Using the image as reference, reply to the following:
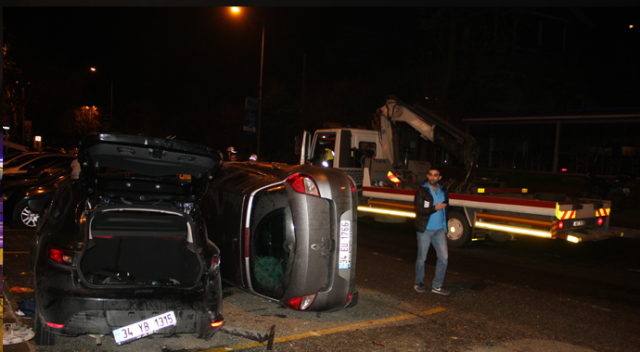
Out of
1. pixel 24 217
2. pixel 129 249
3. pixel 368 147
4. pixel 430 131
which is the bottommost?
pixel 24 217

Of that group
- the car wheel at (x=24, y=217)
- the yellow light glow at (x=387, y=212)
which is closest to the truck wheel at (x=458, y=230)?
the yellow light glow at (x=387, y=212)

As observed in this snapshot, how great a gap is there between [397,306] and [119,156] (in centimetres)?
374

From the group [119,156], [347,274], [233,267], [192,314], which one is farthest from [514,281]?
[119,156]

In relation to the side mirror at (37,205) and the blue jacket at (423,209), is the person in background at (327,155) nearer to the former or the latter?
the blue jacket at (423,209)

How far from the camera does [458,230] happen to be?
9.84 metres

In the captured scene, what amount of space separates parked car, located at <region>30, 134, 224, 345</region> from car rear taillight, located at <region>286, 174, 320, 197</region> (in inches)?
34.7

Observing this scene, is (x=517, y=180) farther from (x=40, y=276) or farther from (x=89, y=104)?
(x=89, y=104)

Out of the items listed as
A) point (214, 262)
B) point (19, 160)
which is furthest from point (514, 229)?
point (19, 160)

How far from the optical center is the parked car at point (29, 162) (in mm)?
12622

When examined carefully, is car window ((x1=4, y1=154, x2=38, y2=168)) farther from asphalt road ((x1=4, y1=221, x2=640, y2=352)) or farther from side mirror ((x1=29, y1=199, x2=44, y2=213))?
side mirror ((x1=29, y1=199, x2=44, y2=213))

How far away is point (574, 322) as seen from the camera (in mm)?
5465

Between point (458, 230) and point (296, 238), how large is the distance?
6017 millimetres

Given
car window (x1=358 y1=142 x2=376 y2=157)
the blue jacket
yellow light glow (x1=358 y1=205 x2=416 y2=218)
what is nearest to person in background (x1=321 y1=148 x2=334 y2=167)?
car window (x1=358 y1=142 x2=376 y2=157)

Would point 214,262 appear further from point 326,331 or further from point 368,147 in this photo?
point 368,147
